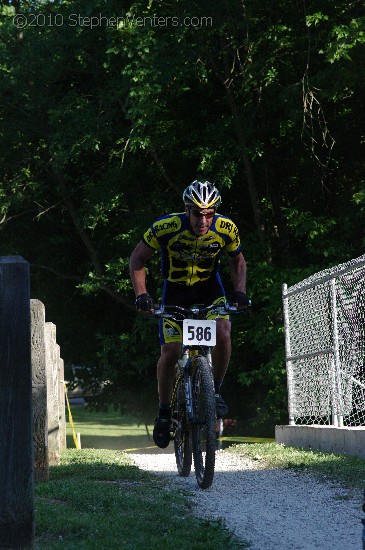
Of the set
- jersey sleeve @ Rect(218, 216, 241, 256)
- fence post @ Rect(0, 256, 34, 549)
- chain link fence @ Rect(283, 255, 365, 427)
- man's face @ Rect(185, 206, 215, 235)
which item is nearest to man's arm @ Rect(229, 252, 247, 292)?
jersey sleeve @ Rect(218, 216, 241, 256)

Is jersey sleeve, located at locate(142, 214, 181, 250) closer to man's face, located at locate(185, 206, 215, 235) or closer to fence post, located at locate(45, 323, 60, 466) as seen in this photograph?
man's face, located at locate(185, 206, 215, 235)

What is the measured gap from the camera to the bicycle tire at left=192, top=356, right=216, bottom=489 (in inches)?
299

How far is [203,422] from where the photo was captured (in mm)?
7766

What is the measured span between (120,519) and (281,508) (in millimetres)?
1594

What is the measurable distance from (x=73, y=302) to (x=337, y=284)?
1938 cm

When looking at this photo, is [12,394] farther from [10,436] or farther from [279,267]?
[279,267]

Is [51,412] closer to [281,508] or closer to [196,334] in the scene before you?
[196,334]

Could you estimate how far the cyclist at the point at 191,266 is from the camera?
25.8 feet

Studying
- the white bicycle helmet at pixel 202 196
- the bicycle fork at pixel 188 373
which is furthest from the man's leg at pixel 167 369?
the white bicycle helmet at pixel 202 196

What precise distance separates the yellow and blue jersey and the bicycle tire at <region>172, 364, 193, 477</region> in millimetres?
802

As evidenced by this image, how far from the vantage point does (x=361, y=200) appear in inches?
803

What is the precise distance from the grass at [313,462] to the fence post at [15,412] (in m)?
3.74

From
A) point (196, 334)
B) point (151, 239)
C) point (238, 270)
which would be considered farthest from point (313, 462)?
point (151, 239)

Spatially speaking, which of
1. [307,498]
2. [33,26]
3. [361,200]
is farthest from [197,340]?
[33,26]
